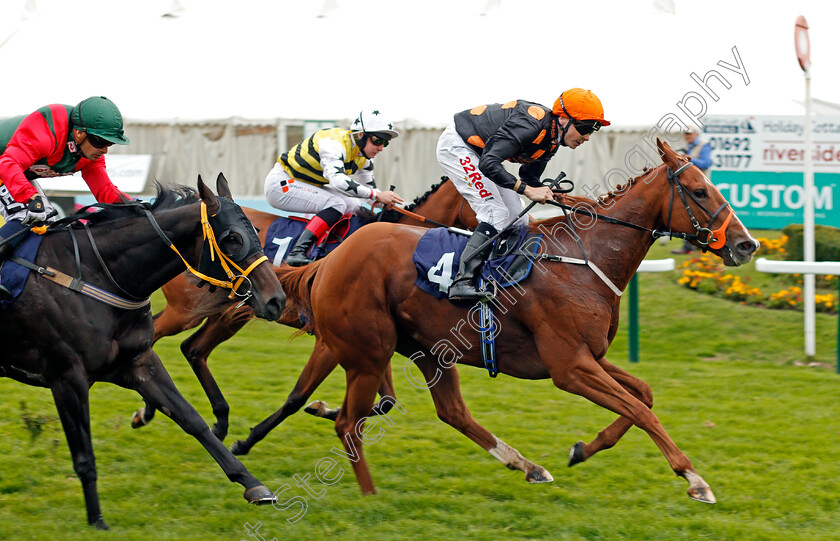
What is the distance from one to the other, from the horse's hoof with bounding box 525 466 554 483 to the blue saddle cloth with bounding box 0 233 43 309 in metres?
2.79

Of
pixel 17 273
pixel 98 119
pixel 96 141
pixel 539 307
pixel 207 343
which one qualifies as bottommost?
Answer: pixel 207 343

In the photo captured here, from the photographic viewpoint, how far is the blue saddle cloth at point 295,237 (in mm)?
6449

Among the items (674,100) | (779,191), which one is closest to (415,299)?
(779,191)

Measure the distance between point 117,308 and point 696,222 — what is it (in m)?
2.88

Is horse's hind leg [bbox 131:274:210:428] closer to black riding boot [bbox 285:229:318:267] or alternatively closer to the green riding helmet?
black riding boot [bbox 285:229:318:267]

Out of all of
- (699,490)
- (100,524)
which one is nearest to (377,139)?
(100,524)

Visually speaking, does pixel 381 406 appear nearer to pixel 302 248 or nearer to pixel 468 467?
pixel 468 467

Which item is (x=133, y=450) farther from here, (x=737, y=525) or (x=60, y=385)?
(x=737, y=525)

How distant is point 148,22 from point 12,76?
2737mm

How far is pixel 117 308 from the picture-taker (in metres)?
4.45

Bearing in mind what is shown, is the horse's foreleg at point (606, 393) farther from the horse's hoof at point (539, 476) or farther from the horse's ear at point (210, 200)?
the horse's ear at point (210, 200)

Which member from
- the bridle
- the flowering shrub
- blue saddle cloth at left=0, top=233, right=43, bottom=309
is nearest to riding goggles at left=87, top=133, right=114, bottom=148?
blue saddle cloth at left=0, top=233, right=43, bottom=309

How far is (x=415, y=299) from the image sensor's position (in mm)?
5070

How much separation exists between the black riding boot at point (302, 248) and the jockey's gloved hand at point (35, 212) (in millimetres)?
2078
